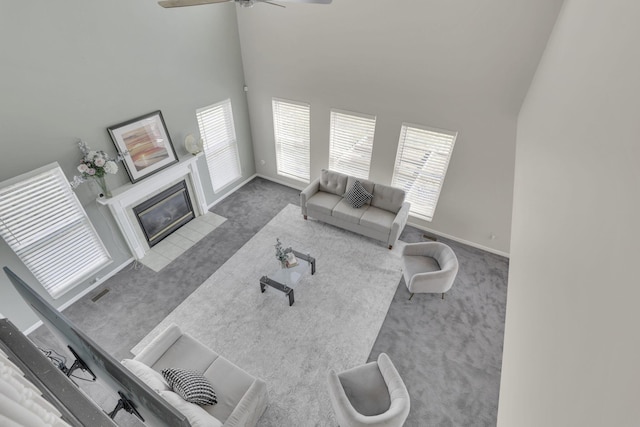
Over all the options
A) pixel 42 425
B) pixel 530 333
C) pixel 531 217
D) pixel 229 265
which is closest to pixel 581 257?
pixel 530 333

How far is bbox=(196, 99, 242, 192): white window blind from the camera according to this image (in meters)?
6.16

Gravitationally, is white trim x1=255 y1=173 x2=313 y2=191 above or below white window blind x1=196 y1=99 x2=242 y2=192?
below

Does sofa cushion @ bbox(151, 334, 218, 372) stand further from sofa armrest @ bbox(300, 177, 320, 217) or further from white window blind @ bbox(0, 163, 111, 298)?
sofa armrest @ bbox(300, 177, 320, 217)

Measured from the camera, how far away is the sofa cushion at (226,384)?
10.1ft

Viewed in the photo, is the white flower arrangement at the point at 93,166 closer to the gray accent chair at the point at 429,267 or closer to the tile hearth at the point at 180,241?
the tile hearth at the point at 180,241

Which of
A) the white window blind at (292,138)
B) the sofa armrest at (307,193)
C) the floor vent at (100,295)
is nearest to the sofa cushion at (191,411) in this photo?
the floor vent at (100,295)

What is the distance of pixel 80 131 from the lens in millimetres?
→ 4176

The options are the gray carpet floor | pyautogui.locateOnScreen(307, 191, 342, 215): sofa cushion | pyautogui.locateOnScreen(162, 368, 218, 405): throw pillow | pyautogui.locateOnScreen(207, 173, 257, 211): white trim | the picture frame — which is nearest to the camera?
pyautogui.locateOnScreen(162, 368, 218, 405): throw pillow

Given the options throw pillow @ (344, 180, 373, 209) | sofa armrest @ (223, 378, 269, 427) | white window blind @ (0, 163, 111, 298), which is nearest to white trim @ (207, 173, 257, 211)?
white window blind @ (0, 163, 111, 298)

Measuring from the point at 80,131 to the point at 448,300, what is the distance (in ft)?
20.0

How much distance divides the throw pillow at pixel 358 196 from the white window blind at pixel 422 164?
65 cm

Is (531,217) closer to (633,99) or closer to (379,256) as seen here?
(633,99)

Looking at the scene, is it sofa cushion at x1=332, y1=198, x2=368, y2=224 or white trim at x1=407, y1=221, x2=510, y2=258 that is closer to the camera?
white trim at x1=407, y1=221, x2=510, y2=258

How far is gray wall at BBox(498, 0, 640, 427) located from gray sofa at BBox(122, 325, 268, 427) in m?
2.38
